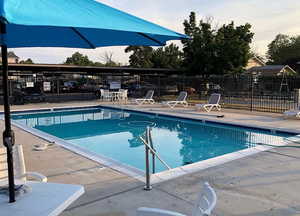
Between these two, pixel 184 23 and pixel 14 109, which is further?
pixel 184 23

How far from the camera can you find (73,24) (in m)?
1.77

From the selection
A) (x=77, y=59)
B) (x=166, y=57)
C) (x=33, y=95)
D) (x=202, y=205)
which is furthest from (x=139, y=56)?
(x=202, y=205)

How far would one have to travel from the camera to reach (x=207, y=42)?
2272cm

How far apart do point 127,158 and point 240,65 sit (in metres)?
17.6

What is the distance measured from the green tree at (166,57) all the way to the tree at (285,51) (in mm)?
20322

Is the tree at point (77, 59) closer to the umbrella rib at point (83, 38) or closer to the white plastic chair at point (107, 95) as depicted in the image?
the white plastic chair at point (107, 95)

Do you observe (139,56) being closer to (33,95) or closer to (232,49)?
(232,49)

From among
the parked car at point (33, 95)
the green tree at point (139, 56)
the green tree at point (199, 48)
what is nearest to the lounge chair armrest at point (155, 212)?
the parked car at point (33, 95)

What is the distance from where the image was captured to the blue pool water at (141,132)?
7.44m

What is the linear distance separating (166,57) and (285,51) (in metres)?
27.9

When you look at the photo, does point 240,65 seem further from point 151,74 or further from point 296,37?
point 296,37

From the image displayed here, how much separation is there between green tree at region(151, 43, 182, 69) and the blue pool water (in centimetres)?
2499

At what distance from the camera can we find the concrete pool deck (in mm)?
3369

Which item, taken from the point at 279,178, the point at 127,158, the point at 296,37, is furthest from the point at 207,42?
the point at 296,37
